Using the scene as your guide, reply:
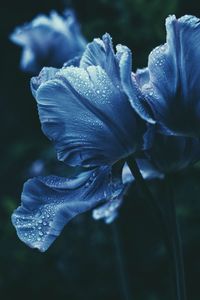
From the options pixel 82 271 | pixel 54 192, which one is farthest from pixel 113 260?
pixel 54 192

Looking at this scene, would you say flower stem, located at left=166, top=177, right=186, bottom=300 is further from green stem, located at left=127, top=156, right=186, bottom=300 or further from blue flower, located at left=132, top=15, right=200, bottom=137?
blue flower, located at left=132, top=15, right=200, bottom=137

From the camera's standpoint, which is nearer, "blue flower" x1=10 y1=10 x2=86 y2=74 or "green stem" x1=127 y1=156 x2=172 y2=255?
"green stem" x1=127 y1=156 x2=172 y2=255

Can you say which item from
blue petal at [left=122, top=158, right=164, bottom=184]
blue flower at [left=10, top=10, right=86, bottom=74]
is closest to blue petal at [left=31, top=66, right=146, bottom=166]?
blue petal at [left=122, top=158, right=164, bottom=184]

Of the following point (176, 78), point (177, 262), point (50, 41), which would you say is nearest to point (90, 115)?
point (176, 78)

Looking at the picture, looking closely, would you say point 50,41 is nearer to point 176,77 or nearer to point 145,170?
point 145,170

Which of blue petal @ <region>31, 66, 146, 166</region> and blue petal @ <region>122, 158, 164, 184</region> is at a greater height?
blue petal @ <region>31, 66, 146, 166</region>

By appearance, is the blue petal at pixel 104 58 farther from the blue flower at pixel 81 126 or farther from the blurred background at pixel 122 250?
the blurred background at pixel 122 250

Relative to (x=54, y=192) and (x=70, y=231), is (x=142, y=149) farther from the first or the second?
(x=70, y=231)
